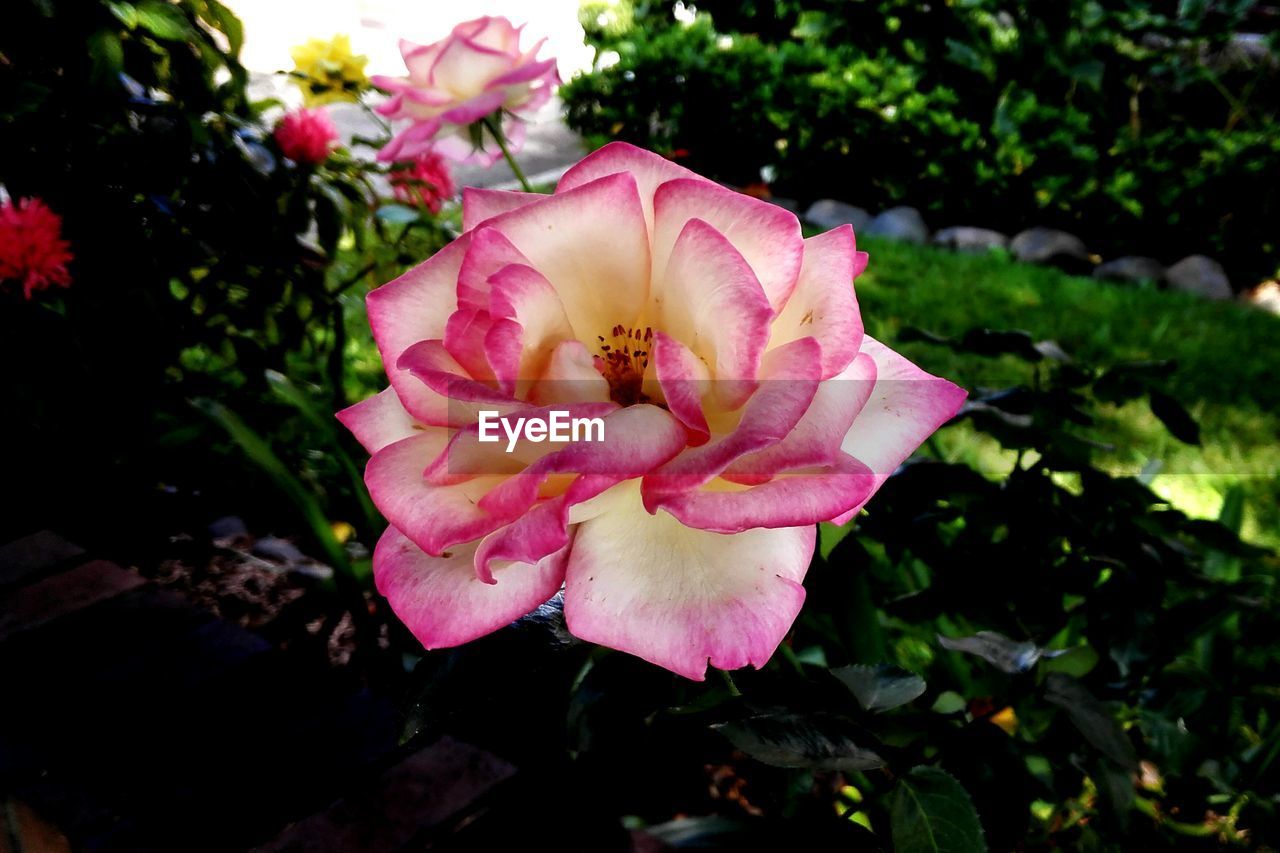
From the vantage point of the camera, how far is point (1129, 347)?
10.8ft

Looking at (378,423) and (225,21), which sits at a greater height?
(225,21)

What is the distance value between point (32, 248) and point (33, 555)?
1.49 ft

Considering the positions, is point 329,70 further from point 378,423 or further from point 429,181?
point 378,423

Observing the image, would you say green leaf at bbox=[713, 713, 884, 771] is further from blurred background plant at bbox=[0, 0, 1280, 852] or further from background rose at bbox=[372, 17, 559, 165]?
background rose at bbox=[372, 17, 559, 165]

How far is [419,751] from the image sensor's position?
948 millimetres

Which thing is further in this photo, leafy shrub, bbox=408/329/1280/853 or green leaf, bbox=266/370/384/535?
green leaf, bbox=266/370/384/535

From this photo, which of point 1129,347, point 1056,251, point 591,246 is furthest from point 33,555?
point 1056,251

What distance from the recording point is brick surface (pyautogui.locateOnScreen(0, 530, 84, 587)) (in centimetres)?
126

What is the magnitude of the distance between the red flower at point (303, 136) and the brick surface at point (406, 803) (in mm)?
1028

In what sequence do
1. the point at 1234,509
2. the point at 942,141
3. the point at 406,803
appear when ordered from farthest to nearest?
the point at 942,141, the point at 1234,509, the point at 406,803

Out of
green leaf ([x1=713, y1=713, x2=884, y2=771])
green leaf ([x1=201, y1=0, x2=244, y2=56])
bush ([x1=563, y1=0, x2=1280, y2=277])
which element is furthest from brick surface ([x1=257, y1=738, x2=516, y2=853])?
bush ([x1=563, y1=0, x2=1280, y2=277])

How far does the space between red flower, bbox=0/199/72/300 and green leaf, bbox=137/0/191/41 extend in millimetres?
298

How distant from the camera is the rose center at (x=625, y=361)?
1.64 ft

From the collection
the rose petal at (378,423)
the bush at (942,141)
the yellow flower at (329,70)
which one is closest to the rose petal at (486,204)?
the rose petal at (378,423)
